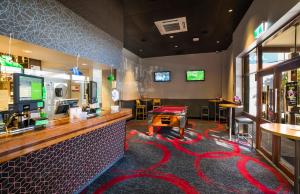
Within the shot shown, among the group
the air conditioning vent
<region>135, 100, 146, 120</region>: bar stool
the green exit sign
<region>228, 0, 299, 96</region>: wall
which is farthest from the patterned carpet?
<region>135, 100, 146, 120</region>: bar stool

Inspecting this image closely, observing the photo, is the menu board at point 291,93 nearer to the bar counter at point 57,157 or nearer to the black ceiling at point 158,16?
the black ceiling at point 158,16

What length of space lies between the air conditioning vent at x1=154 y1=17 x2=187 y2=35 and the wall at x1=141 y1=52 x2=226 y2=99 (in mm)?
3972

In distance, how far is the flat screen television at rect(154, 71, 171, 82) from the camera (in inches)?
398

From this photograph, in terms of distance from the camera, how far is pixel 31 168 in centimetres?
191

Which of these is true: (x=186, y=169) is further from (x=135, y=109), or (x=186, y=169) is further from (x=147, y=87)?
(x=147, y=87)

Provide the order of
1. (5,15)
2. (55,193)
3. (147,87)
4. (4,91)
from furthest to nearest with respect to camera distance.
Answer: (147,87) → (4,91) → (55,193) → (5,15)

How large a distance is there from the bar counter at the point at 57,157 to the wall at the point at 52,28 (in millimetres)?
1212

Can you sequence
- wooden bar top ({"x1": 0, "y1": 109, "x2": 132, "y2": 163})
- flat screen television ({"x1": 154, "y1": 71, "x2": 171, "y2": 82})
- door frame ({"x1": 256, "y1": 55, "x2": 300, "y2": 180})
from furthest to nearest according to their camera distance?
flat screen television ({"x1": 154, "y1": 71, "x2": 171, "y2": 82}) < door frame ({"x1": 256, "y1": 55, "x2": 300, "y2": 180}) < wooden bar top ({"x1": 0, "y1": 109, "x2": 132, "y2": 163})

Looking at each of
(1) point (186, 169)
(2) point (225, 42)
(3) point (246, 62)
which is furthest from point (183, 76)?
(1) point (186, 169)

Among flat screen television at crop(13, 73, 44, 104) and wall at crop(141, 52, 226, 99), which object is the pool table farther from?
wall at crop(141, 52, 226, 99)

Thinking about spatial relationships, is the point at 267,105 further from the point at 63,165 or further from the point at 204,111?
the point at 204,111

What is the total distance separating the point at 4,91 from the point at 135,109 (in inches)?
235

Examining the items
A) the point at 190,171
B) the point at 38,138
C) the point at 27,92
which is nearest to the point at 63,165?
the point at 38,138

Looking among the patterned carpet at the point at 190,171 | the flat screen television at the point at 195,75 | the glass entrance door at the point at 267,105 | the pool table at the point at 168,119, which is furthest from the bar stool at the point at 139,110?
the glass entrance door at the point at 267,105
